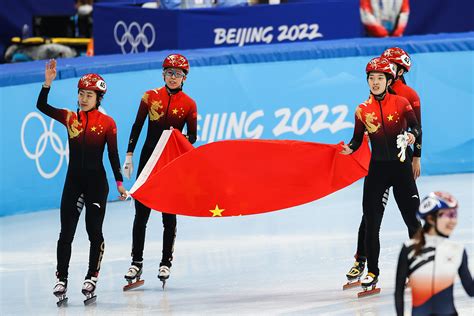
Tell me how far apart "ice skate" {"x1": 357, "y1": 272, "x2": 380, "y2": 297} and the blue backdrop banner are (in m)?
7.30

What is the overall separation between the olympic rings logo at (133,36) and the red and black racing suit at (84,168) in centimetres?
722

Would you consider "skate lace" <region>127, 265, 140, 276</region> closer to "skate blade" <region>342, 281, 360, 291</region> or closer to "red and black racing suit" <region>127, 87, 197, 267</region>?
"red and black racing suit" <region>127, 87, 197, 267</region>

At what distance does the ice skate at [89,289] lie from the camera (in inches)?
393

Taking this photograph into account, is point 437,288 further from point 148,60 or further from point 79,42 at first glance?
point 79,42

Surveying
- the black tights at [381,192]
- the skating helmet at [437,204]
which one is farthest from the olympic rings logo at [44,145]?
the skating helmet at [437,204]

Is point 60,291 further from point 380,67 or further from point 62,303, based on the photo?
point 380,67

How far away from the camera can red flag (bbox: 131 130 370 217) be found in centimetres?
1052

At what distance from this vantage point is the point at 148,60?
47.8ft

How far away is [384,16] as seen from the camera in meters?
17.4

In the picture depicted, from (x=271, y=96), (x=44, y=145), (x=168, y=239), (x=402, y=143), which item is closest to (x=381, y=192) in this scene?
(x=402, y=143)

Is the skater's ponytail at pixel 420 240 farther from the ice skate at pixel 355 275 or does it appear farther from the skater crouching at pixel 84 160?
the skater crouching at pixel 84 160

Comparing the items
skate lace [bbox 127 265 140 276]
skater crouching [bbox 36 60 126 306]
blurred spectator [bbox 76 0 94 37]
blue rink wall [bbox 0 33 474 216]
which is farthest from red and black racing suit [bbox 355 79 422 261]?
blurred spectator [bbox 76 0 94 37]

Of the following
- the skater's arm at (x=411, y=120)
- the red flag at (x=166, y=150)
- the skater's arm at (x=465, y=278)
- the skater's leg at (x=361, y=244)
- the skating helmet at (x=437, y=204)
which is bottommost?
the skater's leg at (x=361, y=244)

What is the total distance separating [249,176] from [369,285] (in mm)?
1512
